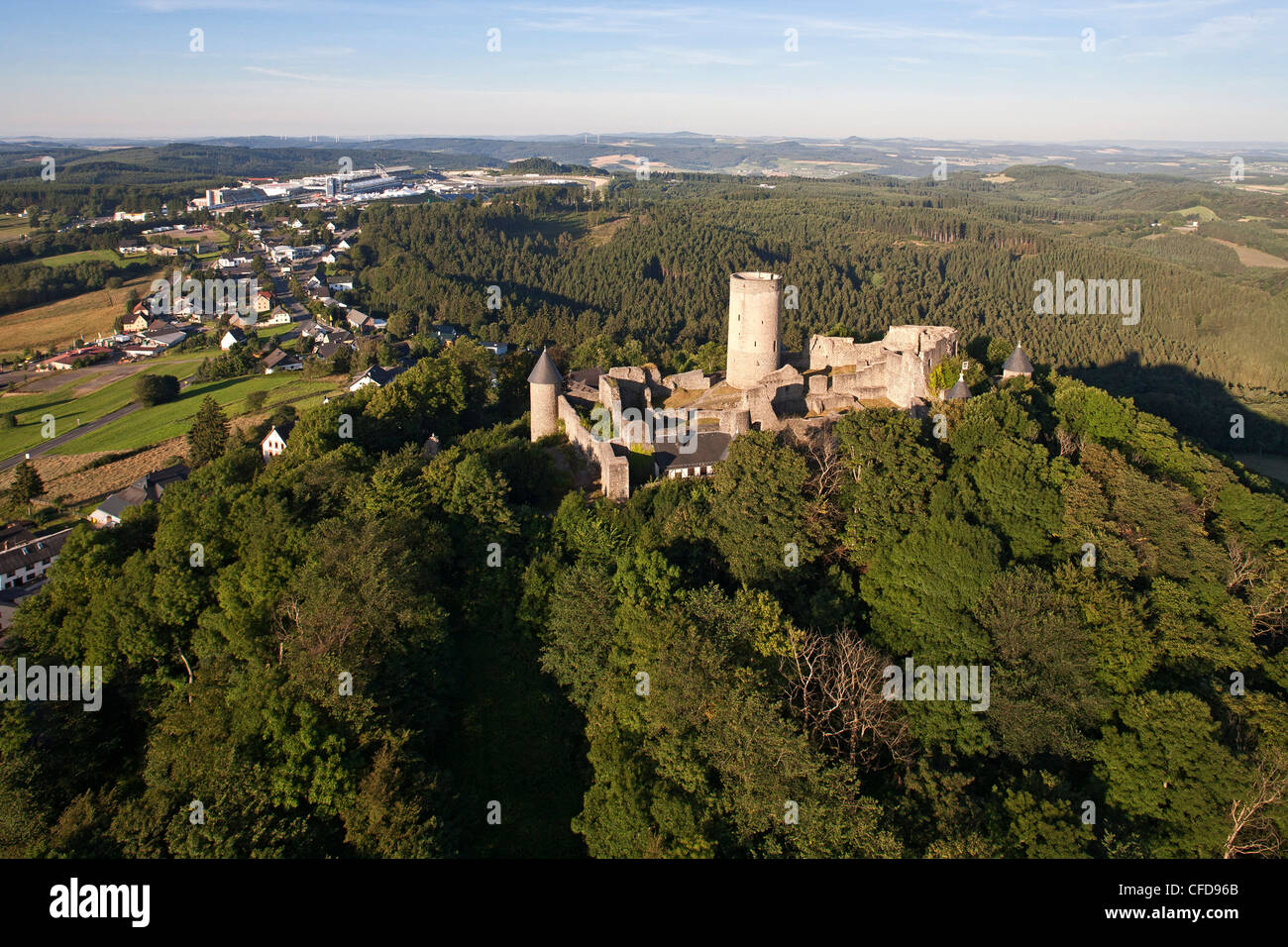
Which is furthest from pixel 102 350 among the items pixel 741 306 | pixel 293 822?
pixel 293 822

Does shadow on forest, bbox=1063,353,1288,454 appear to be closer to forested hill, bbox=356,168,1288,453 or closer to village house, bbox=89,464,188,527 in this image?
forested hill, bbox=356,168,1288,453

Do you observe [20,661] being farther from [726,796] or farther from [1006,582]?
[1006,582]

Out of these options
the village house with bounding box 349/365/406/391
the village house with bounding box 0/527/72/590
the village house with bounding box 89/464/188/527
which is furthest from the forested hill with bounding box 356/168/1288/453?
the village house with bounding box 0/527/72/590

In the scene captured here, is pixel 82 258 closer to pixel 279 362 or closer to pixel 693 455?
pixel 279 362

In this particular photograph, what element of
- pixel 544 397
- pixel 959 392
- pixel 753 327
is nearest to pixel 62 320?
pixel 544 397

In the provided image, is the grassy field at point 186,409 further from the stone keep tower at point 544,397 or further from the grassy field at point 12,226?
the grassy field at point 12,226

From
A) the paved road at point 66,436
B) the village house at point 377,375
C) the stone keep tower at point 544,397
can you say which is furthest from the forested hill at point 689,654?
the paved road at point 66,436
